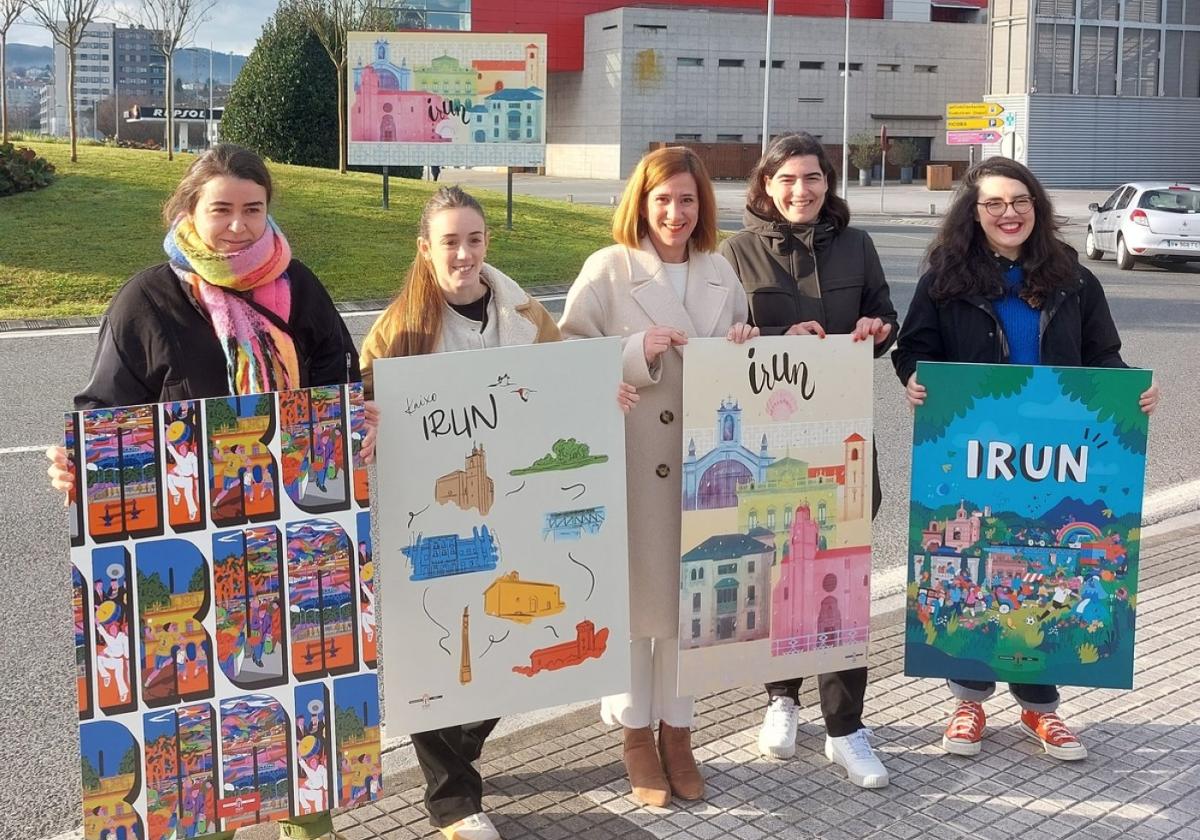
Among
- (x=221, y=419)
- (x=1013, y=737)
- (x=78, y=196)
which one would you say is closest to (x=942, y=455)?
(x=1013, y=737)

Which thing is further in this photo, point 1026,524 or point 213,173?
point 1026,524

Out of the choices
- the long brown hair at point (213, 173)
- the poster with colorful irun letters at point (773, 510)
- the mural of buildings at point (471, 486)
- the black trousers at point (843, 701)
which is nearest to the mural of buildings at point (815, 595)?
the poster with colorful irun letters at point (773, 510)

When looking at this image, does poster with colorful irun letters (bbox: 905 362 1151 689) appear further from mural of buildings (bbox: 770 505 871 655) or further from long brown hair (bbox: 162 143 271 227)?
long brown hair (bbox: 162 143 271 227)

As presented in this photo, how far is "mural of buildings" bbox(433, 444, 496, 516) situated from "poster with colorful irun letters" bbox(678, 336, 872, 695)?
2.19ft

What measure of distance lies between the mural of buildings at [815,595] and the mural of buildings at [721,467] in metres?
0.26

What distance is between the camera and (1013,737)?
462 cm

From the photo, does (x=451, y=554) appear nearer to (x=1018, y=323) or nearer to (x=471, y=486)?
(x=471, y=486)

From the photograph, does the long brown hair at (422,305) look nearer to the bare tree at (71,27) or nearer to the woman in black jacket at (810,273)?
the woman in black jacket at (810,273)

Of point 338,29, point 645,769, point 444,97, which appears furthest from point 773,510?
point 338,29

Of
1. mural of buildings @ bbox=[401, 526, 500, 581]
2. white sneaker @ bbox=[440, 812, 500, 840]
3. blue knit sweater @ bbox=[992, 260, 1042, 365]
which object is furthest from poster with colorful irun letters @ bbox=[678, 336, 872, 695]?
white sneaker @ bbox=[440, 812, 500, 840]

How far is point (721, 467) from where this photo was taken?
418cm

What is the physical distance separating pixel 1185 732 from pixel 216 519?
11.1 feet

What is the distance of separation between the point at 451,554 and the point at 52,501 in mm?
4600

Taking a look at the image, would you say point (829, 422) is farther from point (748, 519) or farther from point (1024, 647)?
point (1024, 647)
